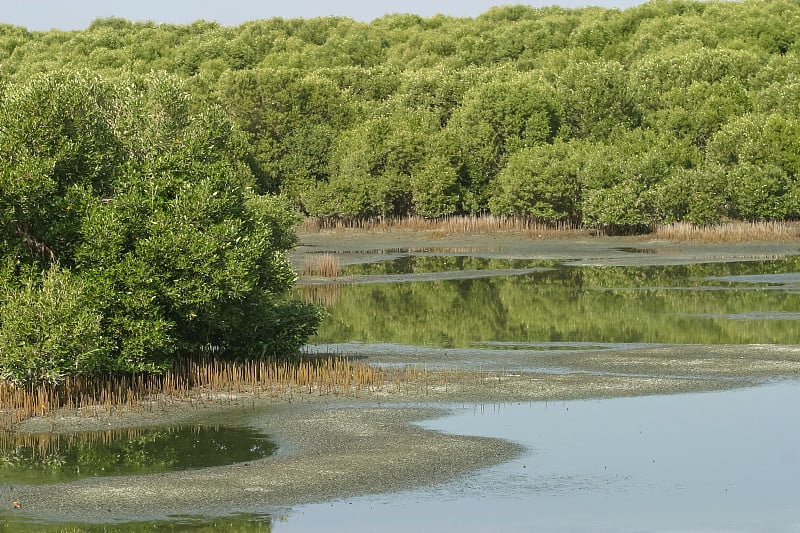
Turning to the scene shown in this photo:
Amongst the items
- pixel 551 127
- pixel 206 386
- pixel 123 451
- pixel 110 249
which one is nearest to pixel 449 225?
pixel 551 127

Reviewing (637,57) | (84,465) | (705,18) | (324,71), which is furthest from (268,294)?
(705,18)

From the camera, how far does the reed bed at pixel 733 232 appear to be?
86438 mm

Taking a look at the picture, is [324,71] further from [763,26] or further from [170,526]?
[170,526]

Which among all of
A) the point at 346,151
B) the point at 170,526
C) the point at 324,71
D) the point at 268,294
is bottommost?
the point at 170,526

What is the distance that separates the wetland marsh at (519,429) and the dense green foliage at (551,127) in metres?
39.5

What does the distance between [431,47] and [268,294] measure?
127918 millimetres

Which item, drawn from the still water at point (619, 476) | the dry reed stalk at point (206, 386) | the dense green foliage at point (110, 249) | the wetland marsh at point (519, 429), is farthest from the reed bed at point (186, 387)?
the still water at point (619, 476)

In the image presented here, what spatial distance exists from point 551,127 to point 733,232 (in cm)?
2718

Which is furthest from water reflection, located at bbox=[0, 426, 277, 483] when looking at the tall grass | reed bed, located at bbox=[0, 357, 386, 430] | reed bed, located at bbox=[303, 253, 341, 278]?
the tall grass

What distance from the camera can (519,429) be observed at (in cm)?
2900

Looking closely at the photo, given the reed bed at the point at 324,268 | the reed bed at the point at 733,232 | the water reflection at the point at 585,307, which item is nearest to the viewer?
the water reflection at the point at 585,307

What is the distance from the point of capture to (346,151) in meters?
112

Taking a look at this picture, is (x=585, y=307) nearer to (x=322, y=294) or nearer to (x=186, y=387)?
(x=322, y=294)

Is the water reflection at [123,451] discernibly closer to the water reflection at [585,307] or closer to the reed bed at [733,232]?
the water reflection at [585,307]
